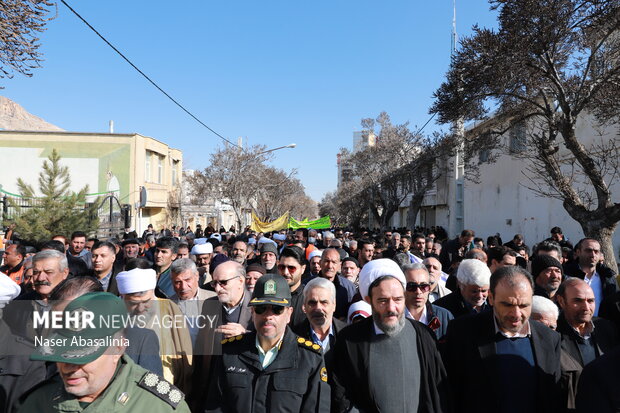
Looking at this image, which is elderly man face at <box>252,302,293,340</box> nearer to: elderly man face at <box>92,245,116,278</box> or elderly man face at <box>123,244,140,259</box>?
elderly man face at <box>92,245,116,278</box>

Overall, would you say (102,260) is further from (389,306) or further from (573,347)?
(573,347)

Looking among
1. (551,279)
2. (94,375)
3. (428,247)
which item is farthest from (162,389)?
(428,247)

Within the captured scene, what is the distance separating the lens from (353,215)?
1973 inches

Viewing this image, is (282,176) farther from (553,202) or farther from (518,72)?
(518,72)

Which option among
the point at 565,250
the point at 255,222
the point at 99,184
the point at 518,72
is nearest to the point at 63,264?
the point at 565,250

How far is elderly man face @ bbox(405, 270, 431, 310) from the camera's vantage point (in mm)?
3881

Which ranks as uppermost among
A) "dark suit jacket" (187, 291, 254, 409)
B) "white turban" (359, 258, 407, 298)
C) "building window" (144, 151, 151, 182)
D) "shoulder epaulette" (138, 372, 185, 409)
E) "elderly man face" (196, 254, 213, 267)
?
"building window" (144, 151, 151, 182)

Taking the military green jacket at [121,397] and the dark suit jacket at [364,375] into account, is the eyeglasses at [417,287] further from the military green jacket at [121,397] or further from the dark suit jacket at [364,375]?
the military green jacket at [121,397]

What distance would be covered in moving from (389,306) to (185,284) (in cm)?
229

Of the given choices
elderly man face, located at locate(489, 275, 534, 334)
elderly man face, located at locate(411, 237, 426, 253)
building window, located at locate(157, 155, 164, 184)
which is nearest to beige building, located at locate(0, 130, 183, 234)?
building window, located at locate(157, 155, 164, 184)

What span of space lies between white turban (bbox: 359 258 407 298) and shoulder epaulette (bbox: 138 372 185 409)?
1.61 meters

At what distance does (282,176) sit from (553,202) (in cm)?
3525

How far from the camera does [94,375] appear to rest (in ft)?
6.41

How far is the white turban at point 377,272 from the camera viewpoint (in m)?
3.24
